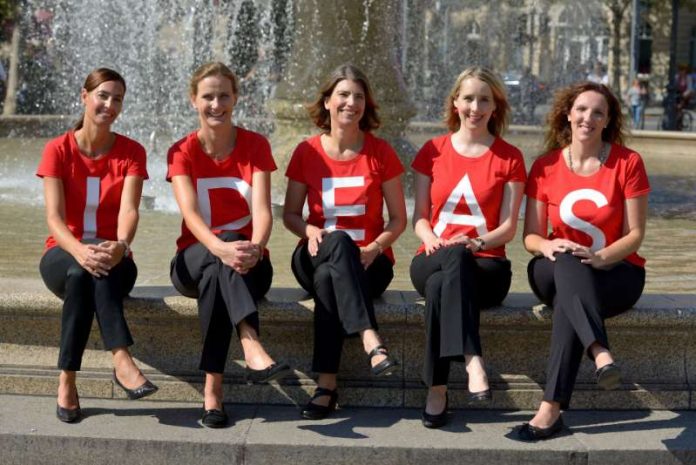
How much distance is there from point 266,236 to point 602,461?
1.63 meters

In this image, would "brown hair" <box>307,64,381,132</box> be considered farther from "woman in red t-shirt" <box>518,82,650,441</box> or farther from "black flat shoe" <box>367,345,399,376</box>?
"black flat shoe" <box>367,345,399,376</box>

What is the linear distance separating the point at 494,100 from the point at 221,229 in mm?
1313

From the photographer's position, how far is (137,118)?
15.8 metres

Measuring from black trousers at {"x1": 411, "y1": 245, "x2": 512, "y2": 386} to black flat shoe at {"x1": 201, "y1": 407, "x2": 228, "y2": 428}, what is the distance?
819mm

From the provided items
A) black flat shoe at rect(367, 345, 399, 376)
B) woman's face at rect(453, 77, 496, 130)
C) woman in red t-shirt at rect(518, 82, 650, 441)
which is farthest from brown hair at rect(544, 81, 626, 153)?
black flat shoe at rect(367, 345, 399, 376)

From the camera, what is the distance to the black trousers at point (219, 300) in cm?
504

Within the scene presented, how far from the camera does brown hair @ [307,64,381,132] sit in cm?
562

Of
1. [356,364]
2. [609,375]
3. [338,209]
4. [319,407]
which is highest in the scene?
[338,209]

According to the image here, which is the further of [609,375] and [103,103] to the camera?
[103,103]

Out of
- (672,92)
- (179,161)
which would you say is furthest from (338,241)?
(672,92)

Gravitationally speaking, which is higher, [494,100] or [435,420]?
[494,100]

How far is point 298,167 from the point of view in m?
5.58

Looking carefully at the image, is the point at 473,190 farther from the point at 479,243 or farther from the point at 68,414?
the point at 68,414

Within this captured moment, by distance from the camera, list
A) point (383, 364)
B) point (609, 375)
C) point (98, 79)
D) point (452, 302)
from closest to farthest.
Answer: point (609, 375), point (383, 364), point (452, 302), point (98, 79)
